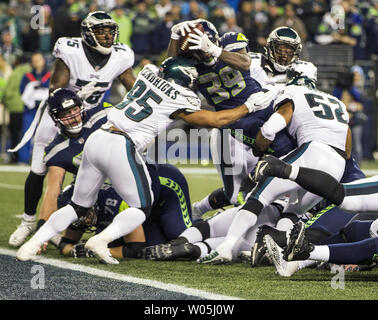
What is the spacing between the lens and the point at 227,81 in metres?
6.68

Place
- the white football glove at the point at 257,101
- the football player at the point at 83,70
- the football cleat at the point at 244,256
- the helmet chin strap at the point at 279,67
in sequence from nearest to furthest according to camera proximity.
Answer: the white football glove at the point at 257,101 < the football cleat at the point at 244,256 < the helmet chin strap at the point at 279,67 < the football player at the point at 83,70

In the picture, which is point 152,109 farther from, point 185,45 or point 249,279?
point 249,279

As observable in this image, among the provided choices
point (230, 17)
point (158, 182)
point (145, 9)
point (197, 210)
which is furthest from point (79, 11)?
point (158, 182)

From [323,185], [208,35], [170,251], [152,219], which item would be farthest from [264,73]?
[323,185]

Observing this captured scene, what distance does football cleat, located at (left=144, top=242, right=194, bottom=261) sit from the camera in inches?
234

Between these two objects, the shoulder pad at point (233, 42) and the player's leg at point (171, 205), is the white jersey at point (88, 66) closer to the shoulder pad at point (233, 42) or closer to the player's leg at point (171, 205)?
the shoulder pad at point (233, 42)

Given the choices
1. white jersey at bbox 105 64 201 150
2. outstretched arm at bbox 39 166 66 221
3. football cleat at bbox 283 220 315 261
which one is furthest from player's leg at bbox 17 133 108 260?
football cleat at bbox 283 220 315 261

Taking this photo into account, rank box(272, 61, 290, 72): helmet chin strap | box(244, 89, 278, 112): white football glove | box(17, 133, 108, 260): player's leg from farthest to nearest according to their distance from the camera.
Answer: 1. box(272, 61, 290, 72): helmet chin strap
2. box(244, 89, 278, 112): white football glove
3. box(17, 133, 108, 260): player's leg

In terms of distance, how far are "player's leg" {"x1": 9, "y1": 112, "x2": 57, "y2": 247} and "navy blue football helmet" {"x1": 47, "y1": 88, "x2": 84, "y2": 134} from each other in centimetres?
65

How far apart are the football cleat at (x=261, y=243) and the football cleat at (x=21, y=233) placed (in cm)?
191

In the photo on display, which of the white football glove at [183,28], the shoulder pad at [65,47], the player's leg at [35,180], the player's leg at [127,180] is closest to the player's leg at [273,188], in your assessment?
the player's leg at [127,180]

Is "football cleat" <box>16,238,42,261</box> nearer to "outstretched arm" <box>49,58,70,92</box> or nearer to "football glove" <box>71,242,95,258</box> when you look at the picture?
"football glove" <box>71,242,95,258</box>

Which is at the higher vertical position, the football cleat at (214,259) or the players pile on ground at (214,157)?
the players pile on ground at (214,157)

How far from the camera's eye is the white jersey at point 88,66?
699 centimetres
